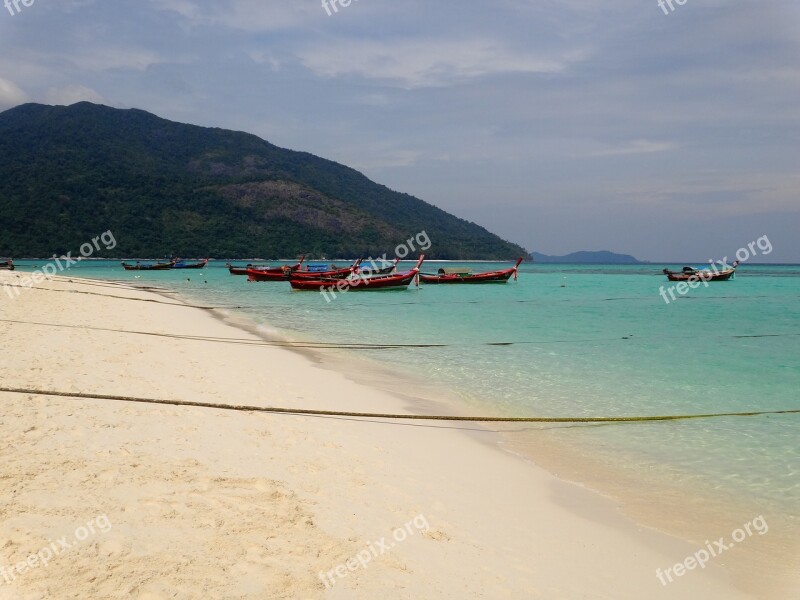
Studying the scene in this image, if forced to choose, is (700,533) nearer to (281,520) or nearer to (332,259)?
(281,520)

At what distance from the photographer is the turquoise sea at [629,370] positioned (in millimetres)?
6523

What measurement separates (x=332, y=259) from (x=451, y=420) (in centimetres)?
11750

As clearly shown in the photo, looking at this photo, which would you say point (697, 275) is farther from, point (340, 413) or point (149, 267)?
point (149, 267)

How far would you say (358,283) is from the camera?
37844 mm

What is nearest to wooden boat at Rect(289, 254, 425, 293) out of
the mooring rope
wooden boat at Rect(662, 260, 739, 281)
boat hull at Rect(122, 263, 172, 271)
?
the mooring rope

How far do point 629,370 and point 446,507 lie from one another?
940 centimetres

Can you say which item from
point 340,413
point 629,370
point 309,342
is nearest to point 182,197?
point 309,342

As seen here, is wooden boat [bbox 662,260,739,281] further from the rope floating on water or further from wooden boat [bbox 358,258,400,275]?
the rope floating on water

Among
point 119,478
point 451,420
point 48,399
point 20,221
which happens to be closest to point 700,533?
point 451,420

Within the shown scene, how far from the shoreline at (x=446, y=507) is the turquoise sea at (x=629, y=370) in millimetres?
1664

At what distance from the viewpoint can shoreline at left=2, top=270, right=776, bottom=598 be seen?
354 cm

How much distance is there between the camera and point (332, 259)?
4857 inches

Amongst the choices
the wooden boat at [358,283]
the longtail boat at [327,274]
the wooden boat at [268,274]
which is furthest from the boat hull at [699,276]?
the wooden boat at [268,274]

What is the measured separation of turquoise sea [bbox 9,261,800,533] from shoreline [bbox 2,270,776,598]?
5.46ft
